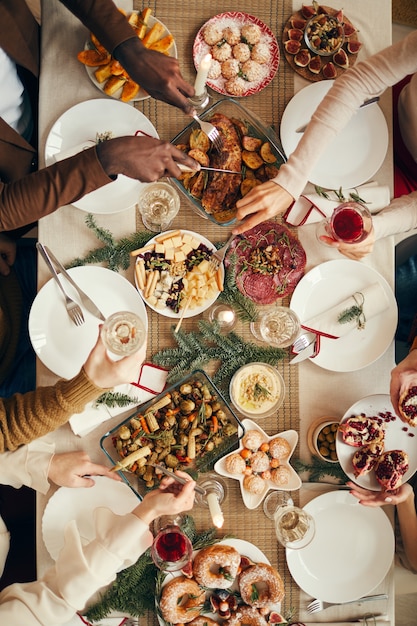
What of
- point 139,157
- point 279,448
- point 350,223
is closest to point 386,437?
point 279,448

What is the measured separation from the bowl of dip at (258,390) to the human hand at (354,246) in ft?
1.34

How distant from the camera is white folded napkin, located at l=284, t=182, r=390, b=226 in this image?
1.61 m

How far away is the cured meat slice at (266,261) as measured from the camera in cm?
160

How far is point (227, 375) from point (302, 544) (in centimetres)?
53

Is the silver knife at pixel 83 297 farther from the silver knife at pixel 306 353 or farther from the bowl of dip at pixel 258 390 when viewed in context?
the silver knife at pixel 306 353

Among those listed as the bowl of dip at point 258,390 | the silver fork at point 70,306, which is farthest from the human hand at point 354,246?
the silver fork at point 70,306

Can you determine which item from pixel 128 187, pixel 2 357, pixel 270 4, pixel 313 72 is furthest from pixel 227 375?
pixel 270 4

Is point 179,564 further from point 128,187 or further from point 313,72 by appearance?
point 313,72

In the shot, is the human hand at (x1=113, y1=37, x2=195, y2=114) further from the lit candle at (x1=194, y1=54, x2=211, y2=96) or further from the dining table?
the dining table

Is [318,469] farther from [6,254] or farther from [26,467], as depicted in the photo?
[6,254]

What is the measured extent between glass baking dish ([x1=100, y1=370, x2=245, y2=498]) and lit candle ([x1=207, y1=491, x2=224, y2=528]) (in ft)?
0.44

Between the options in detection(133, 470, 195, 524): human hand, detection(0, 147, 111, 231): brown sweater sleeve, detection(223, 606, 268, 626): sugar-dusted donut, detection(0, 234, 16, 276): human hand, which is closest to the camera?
detection(0, 147, 111, 231): brown sweater sleeve

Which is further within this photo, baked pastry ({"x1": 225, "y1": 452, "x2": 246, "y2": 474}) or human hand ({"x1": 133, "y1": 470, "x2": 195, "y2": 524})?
baked pastry ({"x1": 225, "y1": 452, "x2": 246, "y2": 474})

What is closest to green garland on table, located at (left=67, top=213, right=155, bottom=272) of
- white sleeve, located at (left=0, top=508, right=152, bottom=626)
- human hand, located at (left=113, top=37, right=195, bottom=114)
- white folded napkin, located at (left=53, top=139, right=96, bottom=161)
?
white folded napkin, located at (left=53, top=139, right=96, bottom=161)
